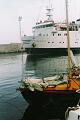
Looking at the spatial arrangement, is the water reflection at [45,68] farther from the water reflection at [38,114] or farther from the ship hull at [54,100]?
the ship hull at [54,100]

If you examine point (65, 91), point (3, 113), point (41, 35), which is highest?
point (41, 35)

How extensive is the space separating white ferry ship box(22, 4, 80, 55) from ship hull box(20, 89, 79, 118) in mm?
71297

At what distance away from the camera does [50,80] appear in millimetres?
23734

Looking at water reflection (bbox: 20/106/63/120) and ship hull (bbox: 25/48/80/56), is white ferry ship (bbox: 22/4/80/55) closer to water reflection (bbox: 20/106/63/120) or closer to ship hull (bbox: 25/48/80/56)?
ship hull (bbox: 25/48/80/56)

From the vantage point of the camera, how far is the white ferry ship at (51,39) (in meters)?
93.2

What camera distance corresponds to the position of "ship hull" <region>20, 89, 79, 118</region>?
68.7 ft

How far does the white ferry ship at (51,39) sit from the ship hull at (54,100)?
234 feet

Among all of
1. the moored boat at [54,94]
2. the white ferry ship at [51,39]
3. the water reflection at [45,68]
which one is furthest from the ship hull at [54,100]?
the white ferry ship at [51,39]


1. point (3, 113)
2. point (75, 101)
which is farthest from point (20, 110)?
point (75, 101)

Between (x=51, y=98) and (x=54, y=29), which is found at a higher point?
(x=54, y=29)

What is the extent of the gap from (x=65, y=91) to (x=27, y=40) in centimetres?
7716

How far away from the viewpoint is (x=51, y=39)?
307 feet

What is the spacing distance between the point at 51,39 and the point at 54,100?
72.9 m

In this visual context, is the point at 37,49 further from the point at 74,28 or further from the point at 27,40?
the point at 74,28
